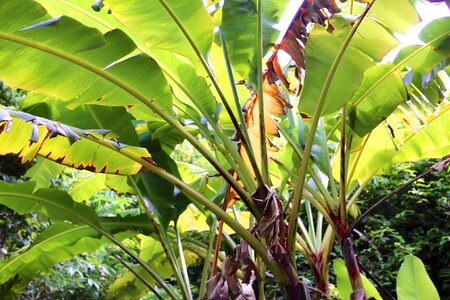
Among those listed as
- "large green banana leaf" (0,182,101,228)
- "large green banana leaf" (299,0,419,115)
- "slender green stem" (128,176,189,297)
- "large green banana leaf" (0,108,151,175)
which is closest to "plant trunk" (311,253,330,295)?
"slender green stem" (128,176,189,297)

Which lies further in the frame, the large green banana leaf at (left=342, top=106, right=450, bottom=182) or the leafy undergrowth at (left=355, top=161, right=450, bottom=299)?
the leafy undergrowth at (left=355, top=161, right=450, bottom=299)

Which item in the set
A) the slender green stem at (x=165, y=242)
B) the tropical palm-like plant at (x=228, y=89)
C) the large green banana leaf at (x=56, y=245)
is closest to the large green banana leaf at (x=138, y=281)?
the large green banana leaf at (x=56, y=245)

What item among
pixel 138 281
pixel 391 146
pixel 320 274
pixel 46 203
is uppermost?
pixel 391 146

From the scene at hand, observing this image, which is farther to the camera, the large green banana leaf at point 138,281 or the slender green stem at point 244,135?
the large green banana leaf at point 138,281

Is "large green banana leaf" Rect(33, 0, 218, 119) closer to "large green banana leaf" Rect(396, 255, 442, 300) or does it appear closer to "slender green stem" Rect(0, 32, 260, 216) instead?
"slender green stem" Rect(0, 32, 260, 216)

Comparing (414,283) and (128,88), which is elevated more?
(128,88)

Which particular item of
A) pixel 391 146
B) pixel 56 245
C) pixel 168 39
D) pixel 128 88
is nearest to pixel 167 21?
pixel 168 39

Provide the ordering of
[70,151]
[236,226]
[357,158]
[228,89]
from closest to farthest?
1. [236,226]
2. [70,151]
3. [228,89]
4. [357,158]

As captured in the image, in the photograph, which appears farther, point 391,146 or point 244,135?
point 391,146

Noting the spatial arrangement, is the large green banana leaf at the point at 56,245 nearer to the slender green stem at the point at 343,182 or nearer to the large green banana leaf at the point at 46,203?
the large green banana leaf at the point at 46,203

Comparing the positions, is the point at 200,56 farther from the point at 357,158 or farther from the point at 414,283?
the point at 414,283

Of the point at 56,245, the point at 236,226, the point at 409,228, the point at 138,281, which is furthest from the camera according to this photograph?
the point at 409,228

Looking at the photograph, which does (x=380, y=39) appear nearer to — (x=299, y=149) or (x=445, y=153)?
(x=299, y=149)

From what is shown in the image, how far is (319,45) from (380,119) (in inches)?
14.0
